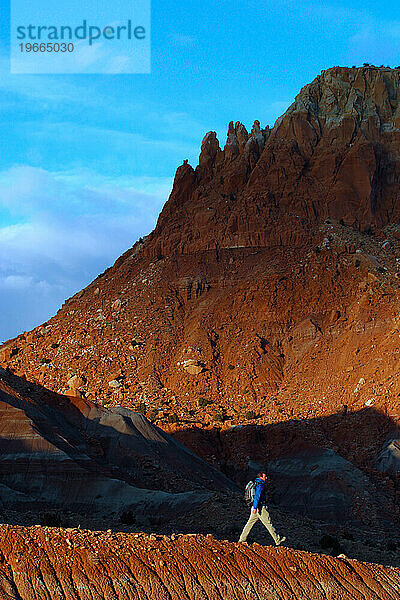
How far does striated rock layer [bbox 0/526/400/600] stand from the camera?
48.9 feet

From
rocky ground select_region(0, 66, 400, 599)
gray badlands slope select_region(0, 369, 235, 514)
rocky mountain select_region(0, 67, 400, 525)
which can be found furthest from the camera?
rocky mountain select_region(0, 67, 400, 525)

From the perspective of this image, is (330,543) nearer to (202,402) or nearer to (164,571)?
(164,571)

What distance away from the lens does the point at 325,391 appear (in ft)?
173

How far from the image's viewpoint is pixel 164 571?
15688mm

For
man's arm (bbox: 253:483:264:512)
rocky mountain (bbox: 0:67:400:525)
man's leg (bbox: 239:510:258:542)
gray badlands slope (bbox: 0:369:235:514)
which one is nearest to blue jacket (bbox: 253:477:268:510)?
man's arm (bbox: 253:483:264:512)

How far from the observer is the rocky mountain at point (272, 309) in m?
48.6

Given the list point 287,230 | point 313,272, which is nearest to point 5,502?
point 313,272

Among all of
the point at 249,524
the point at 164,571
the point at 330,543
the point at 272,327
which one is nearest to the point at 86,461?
the point at 330,543

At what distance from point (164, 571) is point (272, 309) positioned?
149 ft

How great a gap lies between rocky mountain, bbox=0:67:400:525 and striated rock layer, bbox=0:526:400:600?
2241cm

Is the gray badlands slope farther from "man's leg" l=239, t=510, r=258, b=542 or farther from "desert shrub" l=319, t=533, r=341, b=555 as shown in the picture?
"man's leg" l=239, t=510, r=258, b=542

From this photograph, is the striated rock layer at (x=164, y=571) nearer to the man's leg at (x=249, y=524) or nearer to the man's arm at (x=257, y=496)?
the man's leg at (x=249, y=524)

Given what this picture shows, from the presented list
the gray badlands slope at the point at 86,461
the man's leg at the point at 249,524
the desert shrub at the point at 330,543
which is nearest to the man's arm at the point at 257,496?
the man's leg at the point at 249,524

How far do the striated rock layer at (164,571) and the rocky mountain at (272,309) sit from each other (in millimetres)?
22414
